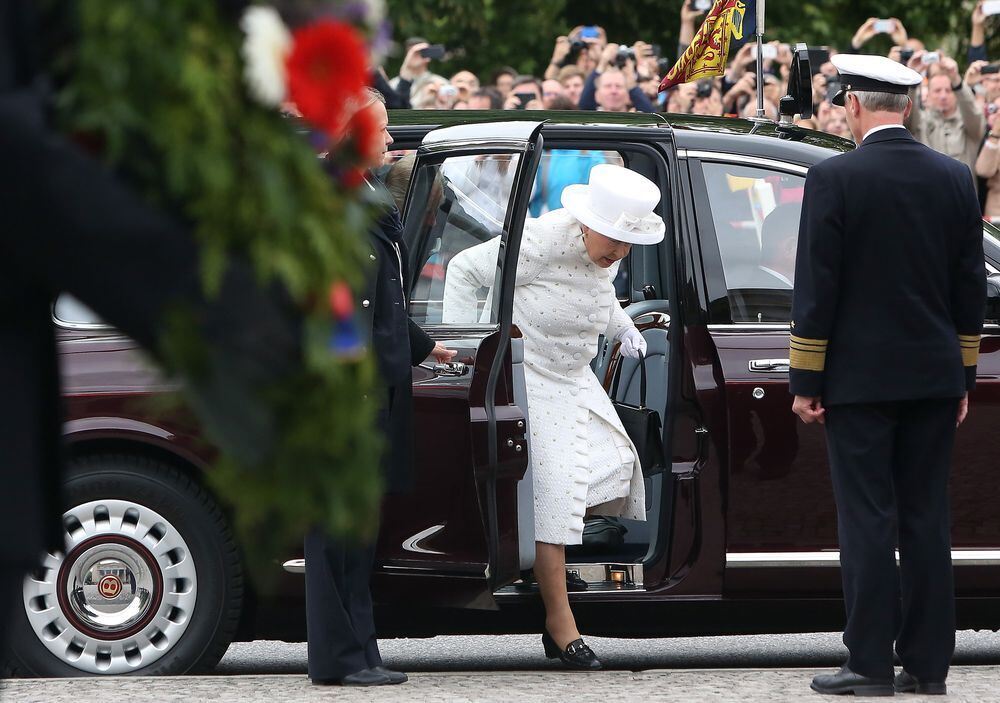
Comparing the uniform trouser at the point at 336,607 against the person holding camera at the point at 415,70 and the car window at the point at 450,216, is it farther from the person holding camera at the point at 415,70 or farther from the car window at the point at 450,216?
the person holding camera at the point at 415,70

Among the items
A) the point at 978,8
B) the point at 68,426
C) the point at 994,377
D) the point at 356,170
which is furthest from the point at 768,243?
the point at 978,8

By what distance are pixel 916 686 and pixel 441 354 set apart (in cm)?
176

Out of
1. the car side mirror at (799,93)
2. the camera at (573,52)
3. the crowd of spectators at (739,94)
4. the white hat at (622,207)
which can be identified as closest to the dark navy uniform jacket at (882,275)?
the white hat at (622,207)

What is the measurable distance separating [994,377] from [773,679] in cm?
120

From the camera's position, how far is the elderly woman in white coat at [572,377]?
5.92 meters

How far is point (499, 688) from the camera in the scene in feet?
17.6

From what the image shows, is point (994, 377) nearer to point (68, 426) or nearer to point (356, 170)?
point (68, 426)

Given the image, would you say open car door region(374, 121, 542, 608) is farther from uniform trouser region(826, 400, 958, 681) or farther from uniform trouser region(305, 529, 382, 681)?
uniform trouser region(826, 400, 958, 681)

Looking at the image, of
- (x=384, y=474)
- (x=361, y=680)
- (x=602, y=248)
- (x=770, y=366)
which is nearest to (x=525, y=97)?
(x=602, y=248)

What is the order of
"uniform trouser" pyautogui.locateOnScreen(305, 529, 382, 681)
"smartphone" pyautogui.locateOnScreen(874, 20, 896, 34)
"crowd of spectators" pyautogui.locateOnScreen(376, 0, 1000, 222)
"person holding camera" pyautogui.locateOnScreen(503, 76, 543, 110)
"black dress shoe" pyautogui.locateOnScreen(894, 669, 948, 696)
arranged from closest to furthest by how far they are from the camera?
"black dress shoe" pyautogui.locateOnScreen(894, 669, 948, 696)
"uniform trouser" pyautogui.locateOnScreen(305, 529, 382, 681)
"crowd of spectators" pyautogui.locateOnScreen(376, 0, 1000, 222)
"person holding camera" pyautogui.locateOnScreen(503, 76, 543, 110)
"smartphone" pyautogui.locateOnScreen(874, 20, 896, 34)

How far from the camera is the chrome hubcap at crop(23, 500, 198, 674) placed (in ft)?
18.7

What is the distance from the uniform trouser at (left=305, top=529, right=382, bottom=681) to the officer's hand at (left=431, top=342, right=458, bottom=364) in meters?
0.62

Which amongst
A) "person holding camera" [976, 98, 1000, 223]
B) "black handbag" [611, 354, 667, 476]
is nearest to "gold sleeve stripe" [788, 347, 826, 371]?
"black handbag" [611, 354, 667, 476]

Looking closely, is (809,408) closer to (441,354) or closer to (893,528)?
(893,528)
